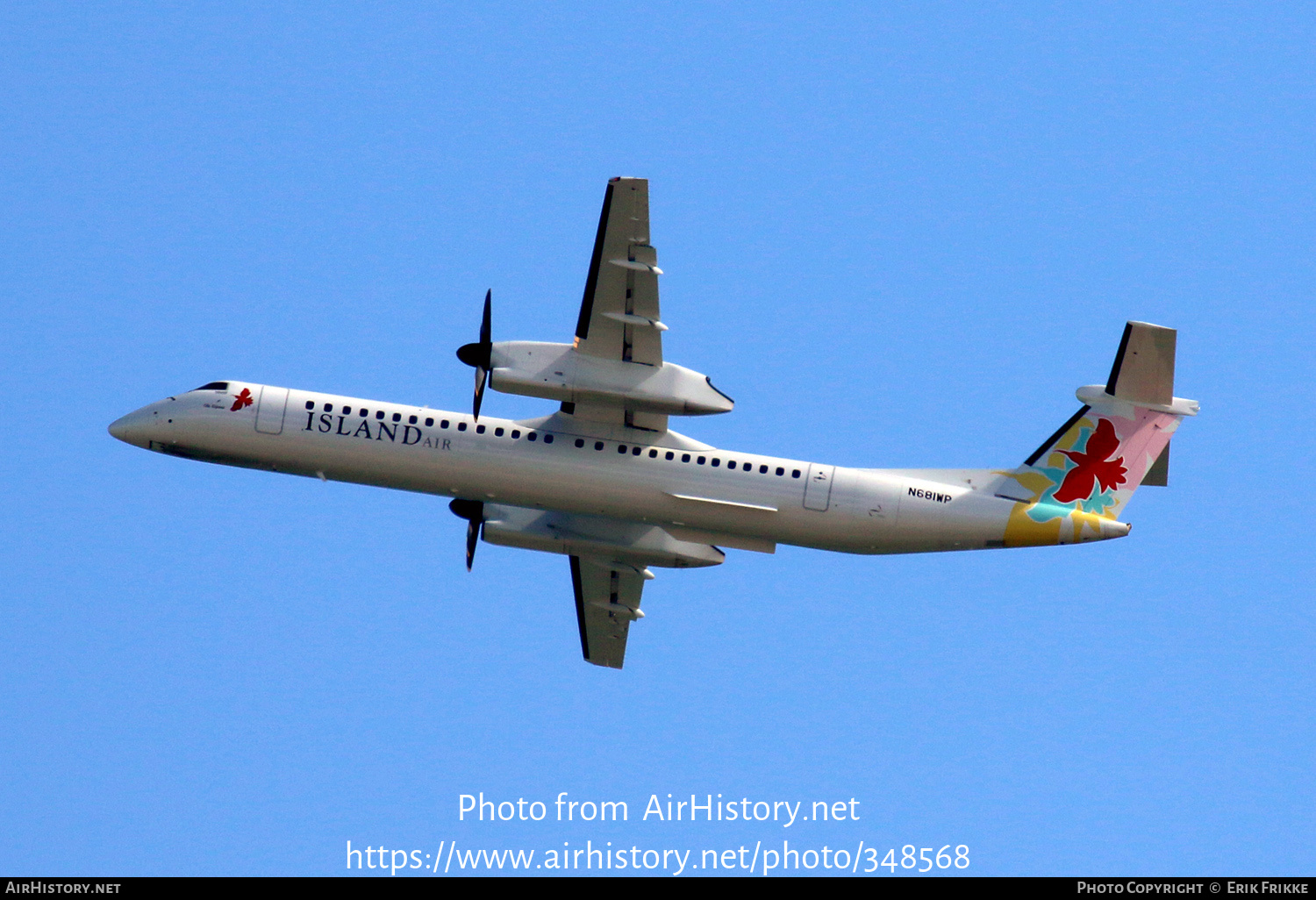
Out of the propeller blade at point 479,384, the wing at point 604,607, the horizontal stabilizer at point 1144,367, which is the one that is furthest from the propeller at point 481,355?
the horizontal stabilizer at point 1144,367

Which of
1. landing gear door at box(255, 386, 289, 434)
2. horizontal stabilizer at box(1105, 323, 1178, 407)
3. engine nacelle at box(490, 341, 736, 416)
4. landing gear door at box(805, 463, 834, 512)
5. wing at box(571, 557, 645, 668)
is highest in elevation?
horizontal stabilizer at box(1105, 323, 1178, 407)

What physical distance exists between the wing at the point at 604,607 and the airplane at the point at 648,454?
12.1 ft

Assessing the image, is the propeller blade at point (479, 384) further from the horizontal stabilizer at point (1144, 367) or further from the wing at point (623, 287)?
the horizontal stabilizer at point (1144, 367)

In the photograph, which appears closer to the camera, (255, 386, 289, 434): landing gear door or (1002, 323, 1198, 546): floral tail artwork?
(1002, 323, 1198, 546): floral tail artwork

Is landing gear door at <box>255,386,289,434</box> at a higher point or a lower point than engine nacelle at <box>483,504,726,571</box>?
higher

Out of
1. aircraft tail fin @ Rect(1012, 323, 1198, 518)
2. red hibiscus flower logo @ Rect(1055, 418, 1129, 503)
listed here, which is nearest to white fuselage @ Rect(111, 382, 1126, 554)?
aircraft tail fin @ Rect(1012, 323, 1198, 518)

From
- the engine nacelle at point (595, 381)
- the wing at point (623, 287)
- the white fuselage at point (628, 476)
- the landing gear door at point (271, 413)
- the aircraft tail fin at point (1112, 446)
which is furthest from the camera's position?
the landing gear door at point (271, 413)

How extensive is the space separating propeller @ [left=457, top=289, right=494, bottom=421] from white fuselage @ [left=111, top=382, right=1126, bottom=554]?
932mm

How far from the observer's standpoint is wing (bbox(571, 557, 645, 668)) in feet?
109

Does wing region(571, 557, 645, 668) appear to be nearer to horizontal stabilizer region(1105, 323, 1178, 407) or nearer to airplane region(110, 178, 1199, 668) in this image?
airplane region(110, 178, 1199, 668)

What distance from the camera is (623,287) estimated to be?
2781 cm

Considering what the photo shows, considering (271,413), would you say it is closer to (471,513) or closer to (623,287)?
(471,513)

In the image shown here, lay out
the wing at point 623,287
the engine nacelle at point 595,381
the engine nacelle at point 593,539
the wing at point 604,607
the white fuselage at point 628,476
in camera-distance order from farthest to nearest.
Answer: the wing at point 604,607, the engine nacelle at point 593,539, the white fuselage at point 628,476, the engine nacelle at point 595,381, the wing at point 623,287

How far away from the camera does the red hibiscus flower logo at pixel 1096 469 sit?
95.7 feet
